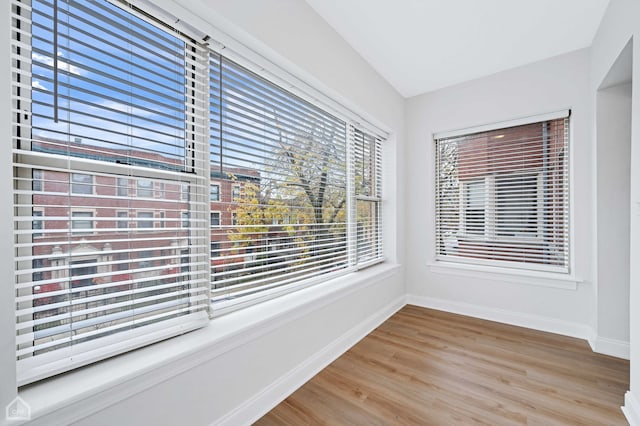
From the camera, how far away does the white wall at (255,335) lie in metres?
0.91

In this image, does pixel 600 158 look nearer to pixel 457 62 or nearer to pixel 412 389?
pixel 457 62

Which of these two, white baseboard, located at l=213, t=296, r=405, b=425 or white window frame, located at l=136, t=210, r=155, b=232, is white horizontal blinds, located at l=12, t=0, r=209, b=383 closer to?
white window frame, located at l=136, t=210, r=155, b=232

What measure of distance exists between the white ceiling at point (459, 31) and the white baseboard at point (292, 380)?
2559mm

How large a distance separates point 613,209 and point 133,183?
11.3ft

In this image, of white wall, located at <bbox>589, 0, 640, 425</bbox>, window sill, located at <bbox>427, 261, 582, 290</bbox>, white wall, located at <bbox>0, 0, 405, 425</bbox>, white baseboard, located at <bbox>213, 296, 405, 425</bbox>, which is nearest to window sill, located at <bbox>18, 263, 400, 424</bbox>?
white wall, located at <bbox>0, 0, 405, 425</bbox>

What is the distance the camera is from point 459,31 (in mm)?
2334

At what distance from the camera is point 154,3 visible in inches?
48.3

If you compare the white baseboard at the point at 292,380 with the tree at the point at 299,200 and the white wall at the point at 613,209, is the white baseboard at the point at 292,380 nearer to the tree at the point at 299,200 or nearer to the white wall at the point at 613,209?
the tree at the point at 299,200

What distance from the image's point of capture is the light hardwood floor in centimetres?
164

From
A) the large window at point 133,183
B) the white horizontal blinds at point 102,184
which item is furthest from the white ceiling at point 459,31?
the white horizontal blinds at point 102,184

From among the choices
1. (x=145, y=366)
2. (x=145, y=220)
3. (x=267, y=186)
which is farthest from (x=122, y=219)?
(x=267, y=186)

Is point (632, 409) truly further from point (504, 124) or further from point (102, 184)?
point (102, 184)

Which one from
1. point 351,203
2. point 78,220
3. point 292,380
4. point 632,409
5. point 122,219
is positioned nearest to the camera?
point 78,220

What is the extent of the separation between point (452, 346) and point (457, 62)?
273 centimetres
